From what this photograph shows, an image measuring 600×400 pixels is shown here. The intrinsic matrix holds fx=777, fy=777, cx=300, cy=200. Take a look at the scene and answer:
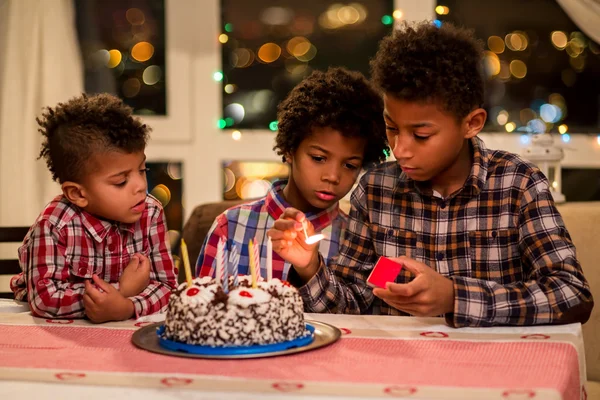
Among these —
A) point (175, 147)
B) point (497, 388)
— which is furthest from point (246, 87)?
point (497, 388)

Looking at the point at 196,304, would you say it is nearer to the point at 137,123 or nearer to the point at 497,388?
the point at 497,388

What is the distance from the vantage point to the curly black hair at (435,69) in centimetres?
172

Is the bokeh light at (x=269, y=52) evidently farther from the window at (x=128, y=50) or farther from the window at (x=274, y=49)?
the window at (x=128, y=50)

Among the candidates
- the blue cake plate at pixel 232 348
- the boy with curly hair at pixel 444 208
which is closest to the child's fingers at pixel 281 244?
the boy with curly hair at pixel 444 208

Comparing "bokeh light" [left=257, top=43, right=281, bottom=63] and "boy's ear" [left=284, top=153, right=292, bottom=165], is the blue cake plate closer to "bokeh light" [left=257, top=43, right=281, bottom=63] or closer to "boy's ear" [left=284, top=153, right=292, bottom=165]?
"boy's ear" [left=284, top=153, right=292, bottom=165]

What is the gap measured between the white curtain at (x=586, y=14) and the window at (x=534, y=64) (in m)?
→ 0.12

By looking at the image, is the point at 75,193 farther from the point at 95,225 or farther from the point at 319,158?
the point at 319,158

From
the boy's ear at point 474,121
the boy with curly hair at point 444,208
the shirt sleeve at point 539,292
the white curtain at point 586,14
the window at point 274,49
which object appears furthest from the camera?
the window at point 274,49

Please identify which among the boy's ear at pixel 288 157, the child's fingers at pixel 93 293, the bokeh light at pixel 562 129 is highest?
the bokeh light at pixel 562 129

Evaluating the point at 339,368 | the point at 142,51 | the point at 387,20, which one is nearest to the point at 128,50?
the point at 142,51

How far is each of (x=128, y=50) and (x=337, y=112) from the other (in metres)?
2.08

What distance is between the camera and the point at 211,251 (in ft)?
7.10

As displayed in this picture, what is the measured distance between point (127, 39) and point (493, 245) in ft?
8.45

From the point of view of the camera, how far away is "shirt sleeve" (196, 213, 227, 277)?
2.14 m
